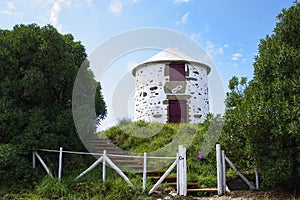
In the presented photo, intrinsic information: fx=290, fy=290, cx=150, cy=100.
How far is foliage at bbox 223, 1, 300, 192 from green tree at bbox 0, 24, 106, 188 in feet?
16.6

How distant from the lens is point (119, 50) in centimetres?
1147

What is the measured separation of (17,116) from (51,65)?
1.87 meters

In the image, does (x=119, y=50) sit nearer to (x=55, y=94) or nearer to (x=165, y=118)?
(x=55, y=94)

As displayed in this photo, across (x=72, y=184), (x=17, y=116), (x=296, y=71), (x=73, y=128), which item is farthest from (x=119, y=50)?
(x=296, y=71)

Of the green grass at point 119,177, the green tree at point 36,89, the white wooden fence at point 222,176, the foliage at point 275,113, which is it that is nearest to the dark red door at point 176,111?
the green grass at point 119,177

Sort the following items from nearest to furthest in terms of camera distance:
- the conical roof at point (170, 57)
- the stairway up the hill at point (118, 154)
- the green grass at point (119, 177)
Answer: the green grass at point (119, 177) → the stairway up the hill at point (118, 154) → the conical roof at point (170, 57)

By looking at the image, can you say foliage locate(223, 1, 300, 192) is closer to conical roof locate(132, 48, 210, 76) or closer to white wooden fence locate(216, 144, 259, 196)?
white wooden fence locate(216, 144, 259, 196)

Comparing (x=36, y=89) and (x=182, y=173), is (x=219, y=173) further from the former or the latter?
(x=36, y=89)

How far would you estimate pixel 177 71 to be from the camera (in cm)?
1553

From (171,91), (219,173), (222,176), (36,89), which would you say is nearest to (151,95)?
(171,91)

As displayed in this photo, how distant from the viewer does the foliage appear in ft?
19.6

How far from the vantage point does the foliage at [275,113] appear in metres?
5.97

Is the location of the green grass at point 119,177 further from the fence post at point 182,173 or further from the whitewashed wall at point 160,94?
the whitewashed wall at point 160,94

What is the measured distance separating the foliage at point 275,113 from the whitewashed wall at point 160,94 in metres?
7.54
